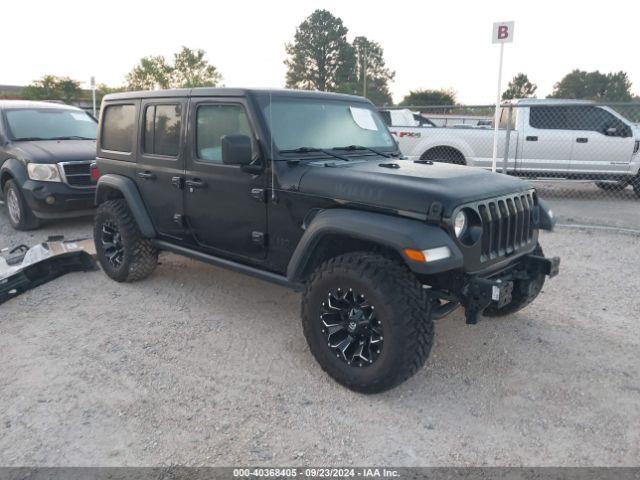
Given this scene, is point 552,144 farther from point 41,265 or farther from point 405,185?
point 41,265

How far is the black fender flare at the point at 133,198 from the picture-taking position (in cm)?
469

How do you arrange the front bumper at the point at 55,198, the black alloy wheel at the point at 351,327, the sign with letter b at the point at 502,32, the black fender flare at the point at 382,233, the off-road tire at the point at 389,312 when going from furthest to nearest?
the sign with letter b at the point at 502,32
the front bumper at the point at 55,198
the black alloy wheel at the point at 351,327
the off-road tire at the point at 389,312
the black fender flare at the point at 382,233

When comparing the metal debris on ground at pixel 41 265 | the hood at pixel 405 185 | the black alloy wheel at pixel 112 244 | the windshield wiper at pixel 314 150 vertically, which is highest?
the windshield wiper at pixel 314 150

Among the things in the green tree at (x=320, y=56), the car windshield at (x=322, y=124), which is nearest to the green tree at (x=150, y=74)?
the green tree at (x=320, y=56)

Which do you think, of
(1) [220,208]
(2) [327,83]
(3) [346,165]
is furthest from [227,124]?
(2) [327,83]

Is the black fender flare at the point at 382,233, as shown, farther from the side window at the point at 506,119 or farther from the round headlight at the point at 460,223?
the side window at the point at 506,119

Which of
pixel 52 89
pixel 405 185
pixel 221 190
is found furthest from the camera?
pixel 52 89

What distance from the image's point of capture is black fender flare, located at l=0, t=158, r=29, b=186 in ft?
23.0

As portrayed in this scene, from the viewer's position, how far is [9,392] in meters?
3.26

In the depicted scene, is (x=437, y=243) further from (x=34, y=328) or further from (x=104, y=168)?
(x=104, y=168)

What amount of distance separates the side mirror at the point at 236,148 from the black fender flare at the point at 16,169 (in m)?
4.82

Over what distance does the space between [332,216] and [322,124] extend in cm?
114

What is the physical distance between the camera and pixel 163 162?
14.6 ft

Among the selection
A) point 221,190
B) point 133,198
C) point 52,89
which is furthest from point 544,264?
point 52,89
